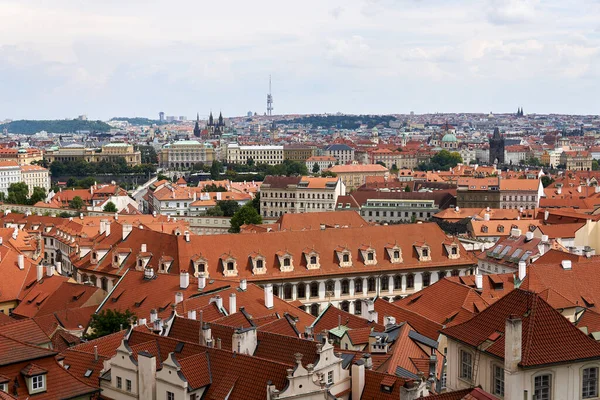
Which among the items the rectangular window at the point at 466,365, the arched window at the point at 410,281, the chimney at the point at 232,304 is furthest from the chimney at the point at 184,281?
the rectangular window at the point at 466,365

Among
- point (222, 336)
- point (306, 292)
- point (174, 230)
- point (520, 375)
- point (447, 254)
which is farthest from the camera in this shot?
point (174, 230)

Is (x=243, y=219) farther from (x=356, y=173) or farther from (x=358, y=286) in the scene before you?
(x=356, y=173)

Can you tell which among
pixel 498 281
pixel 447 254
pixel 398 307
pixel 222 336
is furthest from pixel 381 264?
pixel 222 336

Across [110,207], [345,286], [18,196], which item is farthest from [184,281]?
[18,196]

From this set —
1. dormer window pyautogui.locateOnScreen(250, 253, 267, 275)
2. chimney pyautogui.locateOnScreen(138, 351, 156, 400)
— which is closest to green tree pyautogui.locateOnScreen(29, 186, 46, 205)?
dormer window pyautogui.locateOnScreen(250, 253, 267, 275)

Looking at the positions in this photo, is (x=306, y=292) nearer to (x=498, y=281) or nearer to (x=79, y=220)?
(x=498, y=281)

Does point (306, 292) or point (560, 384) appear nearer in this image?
point (560, 384)
